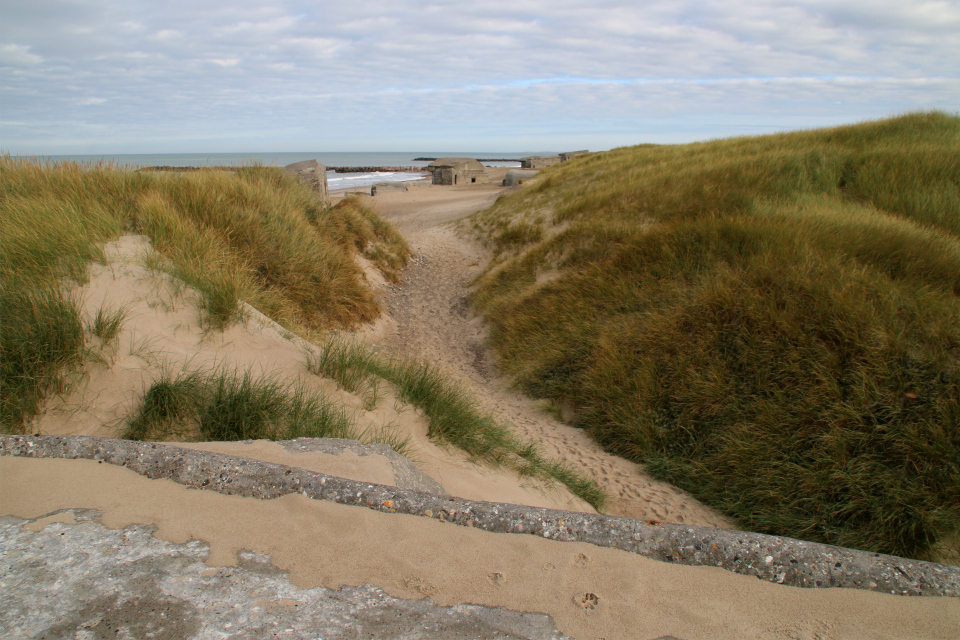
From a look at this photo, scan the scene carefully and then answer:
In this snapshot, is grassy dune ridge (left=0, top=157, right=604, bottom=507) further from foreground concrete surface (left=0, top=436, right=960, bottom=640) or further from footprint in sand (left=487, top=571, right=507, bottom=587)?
footprint in sand (left=487, top=571, right=507, bottom=587)

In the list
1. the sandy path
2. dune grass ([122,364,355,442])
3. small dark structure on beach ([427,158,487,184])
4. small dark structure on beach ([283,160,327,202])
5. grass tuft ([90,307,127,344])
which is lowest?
the sandy path

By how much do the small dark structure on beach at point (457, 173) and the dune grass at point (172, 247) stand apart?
20644 millimetres

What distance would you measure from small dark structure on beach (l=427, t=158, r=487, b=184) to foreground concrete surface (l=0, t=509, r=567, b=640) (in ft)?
98.2

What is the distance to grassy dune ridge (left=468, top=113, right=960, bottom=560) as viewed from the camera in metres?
3.91

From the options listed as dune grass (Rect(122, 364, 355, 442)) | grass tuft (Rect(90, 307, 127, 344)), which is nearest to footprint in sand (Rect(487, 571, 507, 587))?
dune grass (Rect(122, 364, 355, 442))

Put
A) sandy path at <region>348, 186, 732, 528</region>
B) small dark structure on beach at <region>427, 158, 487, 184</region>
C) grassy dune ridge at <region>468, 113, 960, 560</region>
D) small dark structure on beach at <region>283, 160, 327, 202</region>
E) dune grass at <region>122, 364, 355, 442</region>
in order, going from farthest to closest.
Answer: small dark structure on beach at <region>427, 158, 487, 184</region>, small dark structure on beach at <region>283, 160, 327, 202</region>, sandy path at <region>348, 186, 732, 528</region>, grassy dune ridge at <region>468, 113, 960, 560</region>, dune grass at <region>122, 364, 355, 442</region>

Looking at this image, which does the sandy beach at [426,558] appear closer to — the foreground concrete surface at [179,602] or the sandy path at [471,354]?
the foreground concrete surface at [179,602]

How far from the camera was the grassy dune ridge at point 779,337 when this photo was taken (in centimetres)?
391

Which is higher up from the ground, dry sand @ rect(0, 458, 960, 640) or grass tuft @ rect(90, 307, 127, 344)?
grass tuft @ rect(90, 307, 127, 344)

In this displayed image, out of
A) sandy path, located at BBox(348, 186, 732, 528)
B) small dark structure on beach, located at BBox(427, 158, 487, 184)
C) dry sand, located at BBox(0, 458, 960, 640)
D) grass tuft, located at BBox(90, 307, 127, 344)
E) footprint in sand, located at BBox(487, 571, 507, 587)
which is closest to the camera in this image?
dry sand, located at BBox(0, 458, 960, 640)

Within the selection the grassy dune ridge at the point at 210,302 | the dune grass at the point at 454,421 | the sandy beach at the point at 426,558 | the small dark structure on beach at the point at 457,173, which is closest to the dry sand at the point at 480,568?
the sandy beach at the point at 426,558

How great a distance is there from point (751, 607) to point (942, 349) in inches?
156

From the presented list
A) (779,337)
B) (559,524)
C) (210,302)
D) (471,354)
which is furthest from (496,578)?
(471,354)

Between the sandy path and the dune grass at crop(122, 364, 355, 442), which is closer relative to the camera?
the dune grass at crop(122, 364, 355, 442)
